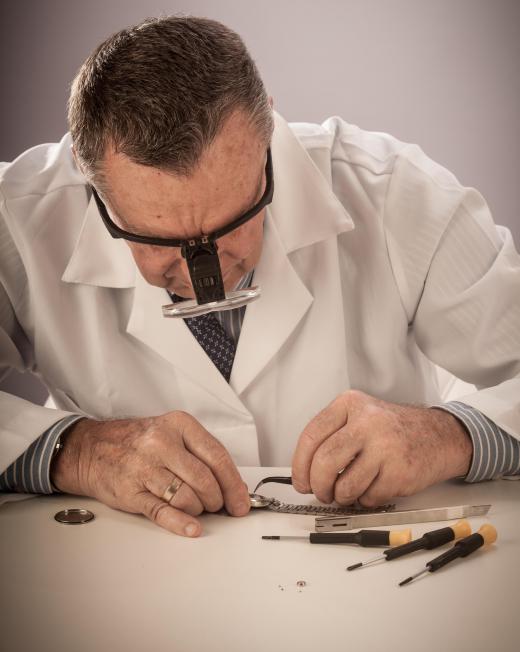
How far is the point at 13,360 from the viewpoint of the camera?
1875mm

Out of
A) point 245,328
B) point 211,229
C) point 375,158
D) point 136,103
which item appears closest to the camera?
point 136,103

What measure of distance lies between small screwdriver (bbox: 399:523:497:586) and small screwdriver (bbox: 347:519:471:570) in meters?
0.02

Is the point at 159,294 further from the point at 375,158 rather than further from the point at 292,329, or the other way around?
the point at 375,158

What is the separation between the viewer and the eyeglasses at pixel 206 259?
1.39m

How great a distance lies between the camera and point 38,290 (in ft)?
5.81

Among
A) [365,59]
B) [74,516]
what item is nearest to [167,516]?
[74,516]

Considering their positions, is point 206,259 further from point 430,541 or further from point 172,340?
point 430,541

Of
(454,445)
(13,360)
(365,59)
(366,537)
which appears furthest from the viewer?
(365,59)

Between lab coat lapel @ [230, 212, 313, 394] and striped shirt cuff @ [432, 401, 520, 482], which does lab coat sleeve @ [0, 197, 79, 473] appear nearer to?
lab coat lapel @ [230, 212, 313, 394]

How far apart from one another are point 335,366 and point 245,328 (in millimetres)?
240

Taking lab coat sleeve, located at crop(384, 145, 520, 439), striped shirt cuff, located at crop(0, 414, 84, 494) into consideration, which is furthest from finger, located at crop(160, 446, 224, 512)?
lab coat sleeve, located at crop(384, 145, 520, 439)

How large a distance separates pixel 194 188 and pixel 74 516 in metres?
0.61

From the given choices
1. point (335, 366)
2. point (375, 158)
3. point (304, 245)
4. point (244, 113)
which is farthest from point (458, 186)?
point (244, 113)

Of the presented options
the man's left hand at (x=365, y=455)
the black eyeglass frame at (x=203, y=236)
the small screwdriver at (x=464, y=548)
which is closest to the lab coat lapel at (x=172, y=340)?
the black eyeglass frame at (x=203, y=236)
